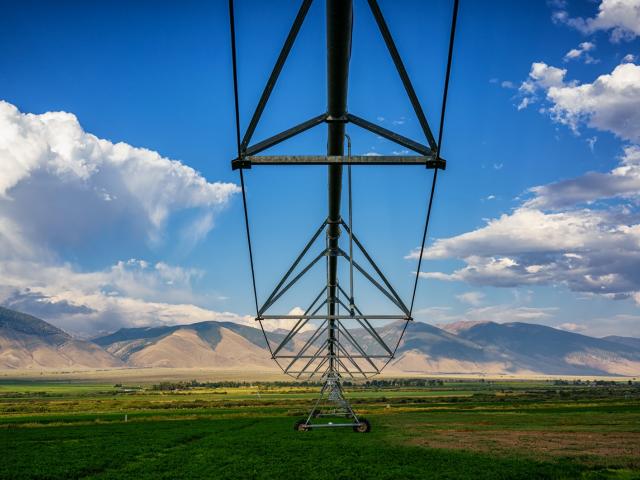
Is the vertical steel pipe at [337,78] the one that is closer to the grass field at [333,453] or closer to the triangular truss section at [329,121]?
the triangular truss section at [329,121]

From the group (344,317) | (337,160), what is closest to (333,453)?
(344,317)

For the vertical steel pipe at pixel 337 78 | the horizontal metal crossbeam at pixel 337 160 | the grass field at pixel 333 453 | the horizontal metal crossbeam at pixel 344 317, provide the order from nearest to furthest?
the vertical steel pipe at pixel 337 78
the horizontal metal crossbeam at pixel 337 160
the horizontal metal crossbeam at pixel 344 317
the grass field at pixel 333 453

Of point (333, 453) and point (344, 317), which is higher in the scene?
point (344, 317)

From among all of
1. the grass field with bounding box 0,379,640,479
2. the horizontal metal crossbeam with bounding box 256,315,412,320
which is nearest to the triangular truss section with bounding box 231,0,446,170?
the horizontal metal crossbeam with bounding box 256,315,412,320

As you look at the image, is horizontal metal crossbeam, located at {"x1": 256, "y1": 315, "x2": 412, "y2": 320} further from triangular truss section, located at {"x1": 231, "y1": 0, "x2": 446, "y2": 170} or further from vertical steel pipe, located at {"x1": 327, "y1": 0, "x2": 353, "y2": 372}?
triangular truss section, located at {"x1": 231, "y1": 0, "x2": 446, "y2": 170}

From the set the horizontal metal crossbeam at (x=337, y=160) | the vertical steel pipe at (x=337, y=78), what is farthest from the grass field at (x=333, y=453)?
the horizontal metal crossbeam at (x=337, y=160)

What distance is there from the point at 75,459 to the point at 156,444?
7983 mm

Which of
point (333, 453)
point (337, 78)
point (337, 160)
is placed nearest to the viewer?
point (337, 78)

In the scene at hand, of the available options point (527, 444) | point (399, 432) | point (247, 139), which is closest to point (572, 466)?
point (527, 444)

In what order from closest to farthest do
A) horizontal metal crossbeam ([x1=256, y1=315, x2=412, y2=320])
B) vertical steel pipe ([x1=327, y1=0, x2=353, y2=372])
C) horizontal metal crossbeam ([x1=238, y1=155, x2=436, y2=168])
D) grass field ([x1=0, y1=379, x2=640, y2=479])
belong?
vertical steel pipe ([x1=327, y1=0, x2=353, y2=372]) → horizontal metal crossbeam ([x1=238, y1=155, x2=436, y2=168]) → horizontal metal crossbeam ([x1=256, y1=315, x2=412, y2=320]) → grass field ([x1=0, y1=379, x2=640, y2=479])

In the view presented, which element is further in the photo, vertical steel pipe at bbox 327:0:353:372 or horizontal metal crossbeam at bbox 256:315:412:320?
horizontal metal crossbeam at bbox 256:315:412:320

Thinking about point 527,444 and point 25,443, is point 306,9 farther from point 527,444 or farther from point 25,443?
point 25,443

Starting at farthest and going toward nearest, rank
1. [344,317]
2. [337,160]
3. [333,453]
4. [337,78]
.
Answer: [333,453] < [344,317] < [337,160] < [337,78]

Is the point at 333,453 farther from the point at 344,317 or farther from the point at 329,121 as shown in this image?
the point at 329,121
